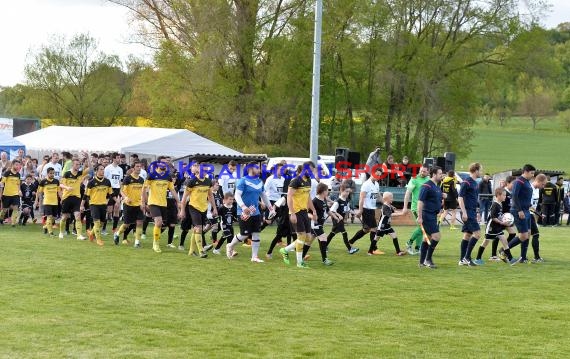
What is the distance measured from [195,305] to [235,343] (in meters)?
2.48

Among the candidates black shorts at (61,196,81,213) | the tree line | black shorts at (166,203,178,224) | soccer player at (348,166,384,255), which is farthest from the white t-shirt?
the tree line

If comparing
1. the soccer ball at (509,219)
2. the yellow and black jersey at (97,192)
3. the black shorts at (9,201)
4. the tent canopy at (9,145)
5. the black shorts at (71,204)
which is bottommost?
the black shorts at (9,201)

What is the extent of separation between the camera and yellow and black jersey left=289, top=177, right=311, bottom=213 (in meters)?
16.2

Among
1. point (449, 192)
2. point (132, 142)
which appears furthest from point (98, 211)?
point (132, 142)

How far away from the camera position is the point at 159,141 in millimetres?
33688

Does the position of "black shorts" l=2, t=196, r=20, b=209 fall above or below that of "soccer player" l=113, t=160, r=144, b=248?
below

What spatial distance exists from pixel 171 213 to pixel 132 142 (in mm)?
14650

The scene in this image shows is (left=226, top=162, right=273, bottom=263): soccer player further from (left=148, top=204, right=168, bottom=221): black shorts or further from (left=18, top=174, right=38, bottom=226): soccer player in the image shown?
(left=18, top=174, right=38, bottom=226): soccer player

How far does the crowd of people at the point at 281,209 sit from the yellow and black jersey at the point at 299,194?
2 centimetres

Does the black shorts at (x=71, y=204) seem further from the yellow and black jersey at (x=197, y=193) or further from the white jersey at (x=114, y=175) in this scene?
the yellow and black jersey at (x=197, y=193)

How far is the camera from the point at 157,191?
18.8m

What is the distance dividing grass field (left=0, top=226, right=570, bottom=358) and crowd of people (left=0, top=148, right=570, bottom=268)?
64cm

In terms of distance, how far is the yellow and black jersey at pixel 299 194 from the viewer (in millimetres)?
16188

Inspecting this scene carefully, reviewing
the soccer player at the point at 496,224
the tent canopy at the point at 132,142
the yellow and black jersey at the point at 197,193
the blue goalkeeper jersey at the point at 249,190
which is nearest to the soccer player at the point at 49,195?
the yellow and black jersey at the point at 197,193
